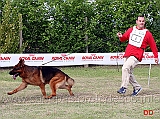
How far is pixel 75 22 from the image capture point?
20.8m

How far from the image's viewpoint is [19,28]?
1994 cm

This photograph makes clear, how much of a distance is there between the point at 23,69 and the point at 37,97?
30.0 inches

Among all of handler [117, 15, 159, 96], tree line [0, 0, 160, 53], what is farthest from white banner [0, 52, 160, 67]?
handler [117, 15, 159, 96]

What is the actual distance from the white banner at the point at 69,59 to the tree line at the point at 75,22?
1712 mm

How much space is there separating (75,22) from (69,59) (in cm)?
270

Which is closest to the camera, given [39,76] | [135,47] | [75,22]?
[39,76]

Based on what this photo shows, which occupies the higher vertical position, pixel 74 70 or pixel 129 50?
pixel 129 50

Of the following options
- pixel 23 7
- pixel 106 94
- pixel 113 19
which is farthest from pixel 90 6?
pixel 106 94

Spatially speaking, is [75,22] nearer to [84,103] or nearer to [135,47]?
[135,47]

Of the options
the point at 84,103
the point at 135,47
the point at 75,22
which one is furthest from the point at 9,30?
the point at 84,103

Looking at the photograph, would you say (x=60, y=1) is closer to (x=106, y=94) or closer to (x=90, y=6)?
(x=90, y=6)

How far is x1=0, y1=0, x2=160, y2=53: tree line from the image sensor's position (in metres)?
20.3

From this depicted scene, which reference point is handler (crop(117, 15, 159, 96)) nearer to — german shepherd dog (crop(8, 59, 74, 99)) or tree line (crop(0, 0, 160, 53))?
german shepherd dog (crop(8, 59, 74, 99))

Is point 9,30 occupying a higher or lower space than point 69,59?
higher
